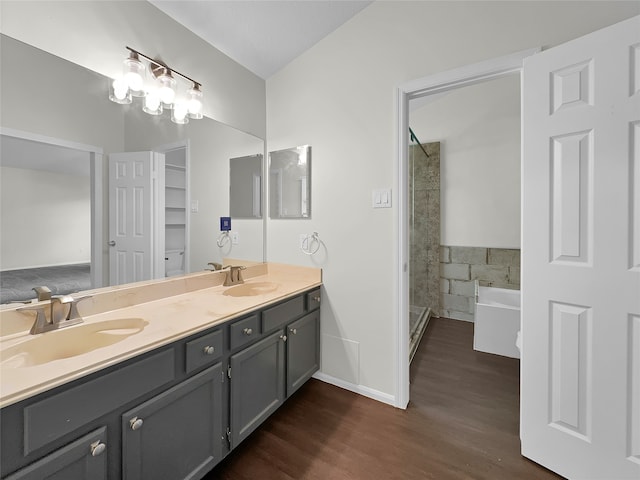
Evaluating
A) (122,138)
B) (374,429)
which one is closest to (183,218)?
(122,138)

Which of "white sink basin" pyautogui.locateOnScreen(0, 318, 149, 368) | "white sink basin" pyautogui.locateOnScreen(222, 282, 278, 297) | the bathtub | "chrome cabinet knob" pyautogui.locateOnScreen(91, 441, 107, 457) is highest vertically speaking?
"white sink basin" pyautogui.locateOnScreen(222, 282, 278, 297)

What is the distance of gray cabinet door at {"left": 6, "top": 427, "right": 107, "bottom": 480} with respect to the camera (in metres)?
0.77

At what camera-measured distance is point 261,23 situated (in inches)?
74.0

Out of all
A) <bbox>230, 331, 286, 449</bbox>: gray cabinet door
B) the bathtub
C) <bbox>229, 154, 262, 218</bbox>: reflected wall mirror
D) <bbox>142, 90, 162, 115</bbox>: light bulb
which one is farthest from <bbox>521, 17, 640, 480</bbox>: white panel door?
<bbox>142, 90, 162, 115</bbox>: light bulb

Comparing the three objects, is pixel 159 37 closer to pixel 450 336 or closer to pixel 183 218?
pixel 183 218

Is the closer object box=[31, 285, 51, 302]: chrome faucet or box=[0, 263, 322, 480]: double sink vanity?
box=[0, 263, 322, 480]: double sink vanity

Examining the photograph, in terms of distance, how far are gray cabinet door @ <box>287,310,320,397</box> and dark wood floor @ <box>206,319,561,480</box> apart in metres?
0.16

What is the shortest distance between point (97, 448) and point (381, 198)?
5.83 feet

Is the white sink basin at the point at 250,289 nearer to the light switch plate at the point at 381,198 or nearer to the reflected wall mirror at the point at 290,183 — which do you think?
the reflected wall mirror at the point at 290,183

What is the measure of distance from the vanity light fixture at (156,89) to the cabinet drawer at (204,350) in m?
1.28

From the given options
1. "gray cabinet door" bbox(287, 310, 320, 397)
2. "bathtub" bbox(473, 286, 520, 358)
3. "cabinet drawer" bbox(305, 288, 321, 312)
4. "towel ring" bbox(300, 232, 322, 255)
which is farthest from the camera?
"bathtub" bbox(473, 286, 520, 358)

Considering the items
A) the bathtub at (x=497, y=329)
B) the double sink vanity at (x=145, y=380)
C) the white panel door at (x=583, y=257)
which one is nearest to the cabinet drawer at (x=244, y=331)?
the double sink vanity at (x=145, y=380)

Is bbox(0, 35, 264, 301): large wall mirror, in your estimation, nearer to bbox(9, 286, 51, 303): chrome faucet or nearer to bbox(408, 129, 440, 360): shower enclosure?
bbox(9, 286, 51, 303): chrome faucet

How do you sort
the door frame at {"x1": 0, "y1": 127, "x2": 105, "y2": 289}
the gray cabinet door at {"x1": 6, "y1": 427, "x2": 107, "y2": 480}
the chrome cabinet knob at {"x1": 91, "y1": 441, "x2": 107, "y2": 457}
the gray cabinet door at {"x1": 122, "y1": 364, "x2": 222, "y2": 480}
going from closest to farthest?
the gray cabinet door at {"x1": 6, "y1": 427, "x2": 107, "y2": 480} < the chrome cabinet knob at {"x1": 91, "y1": 441, "x2": 107, "y2": 457} < the gray cabinet door at {"x1": 122, "y1": 364, "x2": 222, "y2": 480} < the door frame at {"x1": 0, "y1": 127, "x2": 105, "y2": 289}
